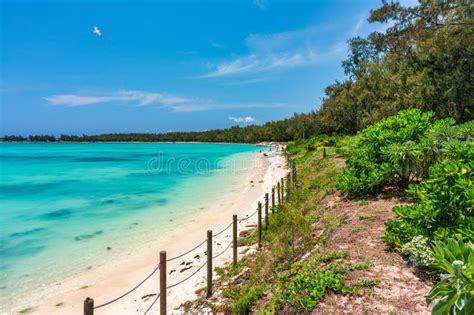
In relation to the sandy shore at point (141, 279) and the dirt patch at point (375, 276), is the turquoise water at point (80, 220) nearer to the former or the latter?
the sandy shore at point (141, 279)

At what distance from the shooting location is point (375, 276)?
4348mm

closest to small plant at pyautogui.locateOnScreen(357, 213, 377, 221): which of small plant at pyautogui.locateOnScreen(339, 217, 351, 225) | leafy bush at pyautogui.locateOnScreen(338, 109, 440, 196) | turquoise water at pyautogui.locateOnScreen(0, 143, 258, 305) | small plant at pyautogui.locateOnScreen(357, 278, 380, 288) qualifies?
small plant at pyautogui.locateOnScreen(339, 217, 351, 225)

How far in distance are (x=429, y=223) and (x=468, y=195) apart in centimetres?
78

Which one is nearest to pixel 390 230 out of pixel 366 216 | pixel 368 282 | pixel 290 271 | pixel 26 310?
pixel 368 282

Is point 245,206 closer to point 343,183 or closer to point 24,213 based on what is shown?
point 343,183

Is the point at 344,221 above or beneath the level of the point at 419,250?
beneath

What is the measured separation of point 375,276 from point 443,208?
1.48 meters

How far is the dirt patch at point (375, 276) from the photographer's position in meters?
3.71

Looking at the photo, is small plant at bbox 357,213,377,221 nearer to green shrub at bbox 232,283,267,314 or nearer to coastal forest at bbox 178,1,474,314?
coastal forest at bbox 178,1,474,314

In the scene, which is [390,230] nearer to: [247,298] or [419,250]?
[419,250]

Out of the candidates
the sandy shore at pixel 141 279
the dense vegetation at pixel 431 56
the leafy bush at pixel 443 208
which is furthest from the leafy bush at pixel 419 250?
the dense vegetation at pixel 431 56

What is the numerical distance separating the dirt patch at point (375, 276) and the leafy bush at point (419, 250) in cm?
16

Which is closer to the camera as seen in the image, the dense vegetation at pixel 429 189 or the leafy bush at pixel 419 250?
the dense vegetation at pixel 429 189

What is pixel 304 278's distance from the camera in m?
4.57
